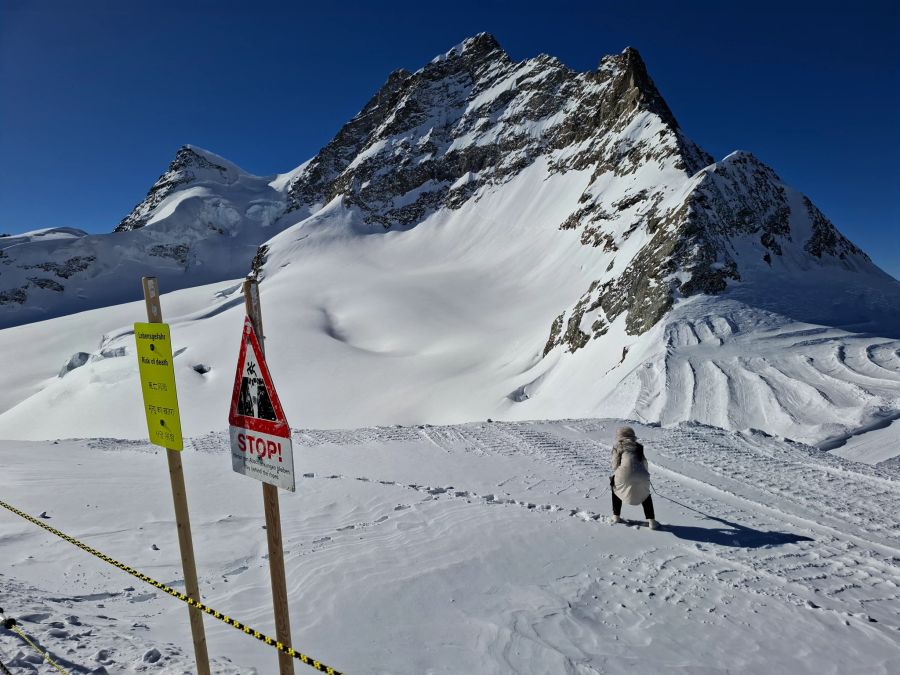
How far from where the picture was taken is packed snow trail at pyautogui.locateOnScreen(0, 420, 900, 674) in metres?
4.12

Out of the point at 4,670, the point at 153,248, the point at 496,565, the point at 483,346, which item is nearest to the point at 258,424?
the point at 4,670

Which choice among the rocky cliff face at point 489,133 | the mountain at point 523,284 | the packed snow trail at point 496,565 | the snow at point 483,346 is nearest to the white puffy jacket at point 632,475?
the packed snow trail at point 496,565

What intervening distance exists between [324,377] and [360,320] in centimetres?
1233

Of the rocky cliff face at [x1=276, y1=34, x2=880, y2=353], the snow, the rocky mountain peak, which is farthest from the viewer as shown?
→ the rocky mountain peak

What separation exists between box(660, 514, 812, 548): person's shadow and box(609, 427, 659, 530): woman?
36 cm

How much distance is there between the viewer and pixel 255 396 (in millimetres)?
3061

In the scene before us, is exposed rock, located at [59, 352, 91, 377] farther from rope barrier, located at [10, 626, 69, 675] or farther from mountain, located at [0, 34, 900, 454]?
rope barrier, located at [10, 626, 69, 675]

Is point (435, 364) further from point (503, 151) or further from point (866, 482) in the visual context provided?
point (503, 151)

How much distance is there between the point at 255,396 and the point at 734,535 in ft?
20.4

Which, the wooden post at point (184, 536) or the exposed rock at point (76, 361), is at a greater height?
the exposed rock at point (76, 361)

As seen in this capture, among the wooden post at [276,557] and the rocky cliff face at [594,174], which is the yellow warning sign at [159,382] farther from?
the rocky cliff face at [594,174]

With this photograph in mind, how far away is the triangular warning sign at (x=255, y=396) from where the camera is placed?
2932 millimetres

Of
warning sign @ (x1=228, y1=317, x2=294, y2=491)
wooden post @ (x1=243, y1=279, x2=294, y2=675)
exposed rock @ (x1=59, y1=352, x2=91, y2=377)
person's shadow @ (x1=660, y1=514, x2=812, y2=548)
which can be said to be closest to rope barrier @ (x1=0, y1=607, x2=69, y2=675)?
wooden post @ (x1=243, y1=279, x2=294, y2=675)

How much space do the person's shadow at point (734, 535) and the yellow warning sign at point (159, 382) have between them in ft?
19.7
